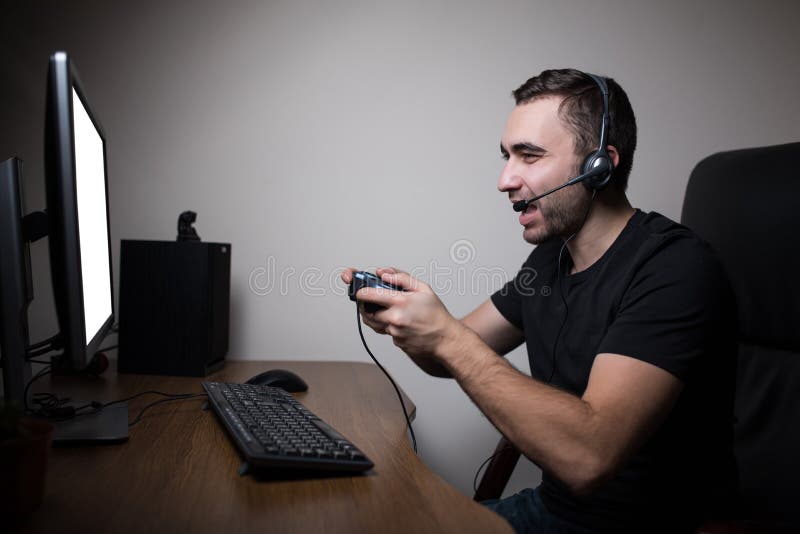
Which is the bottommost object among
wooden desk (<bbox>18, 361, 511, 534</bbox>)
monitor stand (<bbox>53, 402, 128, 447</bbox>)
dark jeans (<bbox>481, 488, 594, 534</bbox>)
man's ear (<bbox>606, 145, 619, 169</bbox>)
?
dark jeans (<bbox>481, 488, 594, 534</bbox>)

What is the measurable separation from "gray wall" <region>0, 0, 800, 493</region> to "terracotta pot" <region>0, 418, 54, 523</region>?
1015 mm

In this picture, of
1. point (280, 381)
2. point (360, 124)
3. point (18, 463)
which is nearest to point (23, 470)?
point (18, 463)

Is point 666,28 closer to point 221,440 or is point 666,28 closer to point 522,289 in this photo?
point 522,289

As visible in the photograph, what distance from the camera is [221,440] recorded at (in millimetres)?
776

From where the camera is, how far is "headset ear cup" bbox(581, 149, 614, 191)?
100 centimetres

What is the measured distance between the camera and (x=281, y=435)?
68 centimetres

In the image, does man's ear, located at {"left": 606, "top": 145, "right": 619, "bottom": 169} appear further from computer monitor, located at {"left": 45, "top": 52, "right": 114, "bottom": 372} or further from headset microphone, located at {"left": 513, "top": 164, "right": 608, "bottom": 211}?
computer monitor, located at {"left": 45, "top": 52, "right": 114, "bottom": 372}

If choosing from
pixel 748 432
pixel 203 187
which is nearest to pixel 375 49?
pixel 203 187

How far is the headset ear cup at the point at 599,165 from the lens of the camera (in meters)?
1.00

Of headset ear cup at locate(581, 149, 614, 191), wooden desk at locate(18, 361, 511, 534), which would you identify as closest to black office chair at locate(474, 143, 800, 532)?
headset ear cup at locate(581, 149, 614, 191)

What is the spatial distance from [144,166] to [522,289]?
1043mm

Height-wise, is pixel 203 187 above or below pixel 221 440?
above

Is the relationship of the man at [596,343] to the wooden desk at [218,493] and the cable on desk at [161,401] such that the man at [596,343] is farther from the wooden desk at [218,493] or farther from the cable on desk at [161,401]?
the cable on desk at [161,401]

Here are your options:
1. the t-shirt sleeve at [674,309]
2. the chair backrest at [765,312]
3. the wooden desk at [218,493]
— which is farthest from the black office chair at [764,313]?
the wooden desk at [218,493]
